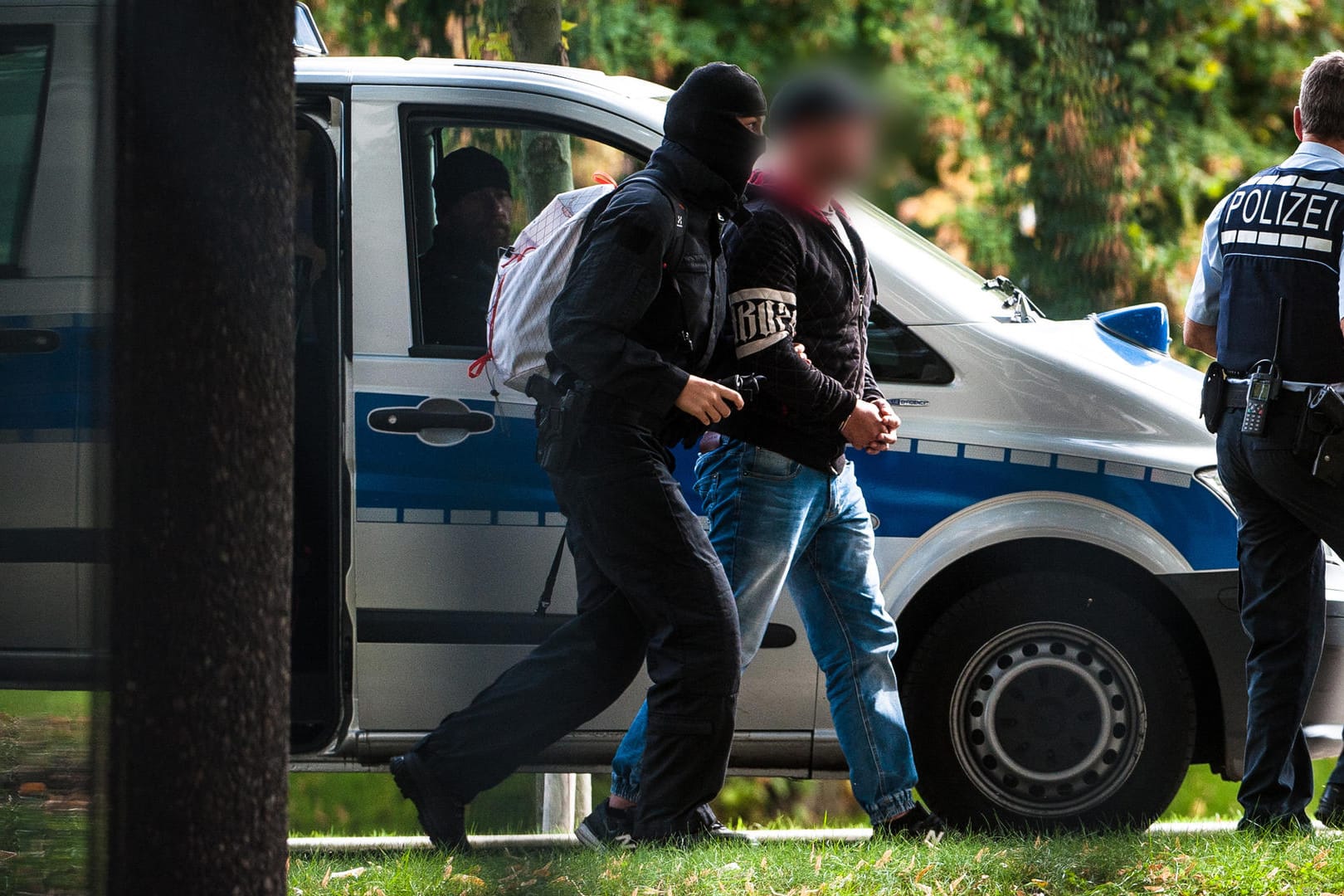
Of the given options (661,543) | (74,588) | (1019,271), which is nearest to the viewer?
(661,543)

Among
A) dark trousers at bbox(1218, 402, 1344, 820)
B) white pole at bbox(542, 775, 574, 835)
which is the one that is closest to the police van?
dark trousers at bbox(1218, 402, 1344, 820)

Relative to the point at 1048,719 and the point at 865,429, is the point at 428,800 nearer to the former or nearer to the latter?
the point at 865,429

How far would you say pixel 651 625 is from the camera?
3.36m

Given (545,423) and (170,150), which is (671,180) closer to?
(545,423)

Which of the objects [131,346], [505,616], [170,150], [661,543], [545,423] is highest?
[170,150]

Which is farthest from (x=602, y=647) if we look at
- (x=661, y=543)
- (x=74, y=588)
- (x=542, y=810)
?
(x=542, y=810)

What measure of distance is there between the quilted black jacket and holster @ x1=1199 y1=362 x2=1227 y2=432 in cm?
81

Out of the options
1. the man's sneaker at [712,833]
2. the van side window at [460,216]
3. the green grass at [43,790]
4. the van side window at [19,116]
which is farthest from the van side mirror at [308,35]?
the man's sneaker at [712,833]

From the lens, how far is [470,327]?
3928 millimetres

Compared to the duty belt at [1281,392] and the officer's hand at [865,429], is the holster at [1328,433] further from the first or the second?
the officer's hand at [865,429]

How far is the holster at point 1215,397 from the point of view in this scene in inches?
147

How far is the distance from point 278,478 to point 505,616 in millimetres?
1707

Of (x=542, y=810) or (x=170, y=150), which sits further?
(x=542, y=810)

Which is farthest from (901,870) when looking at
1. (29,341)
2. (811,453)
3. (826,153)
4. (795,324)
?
(29,341)
